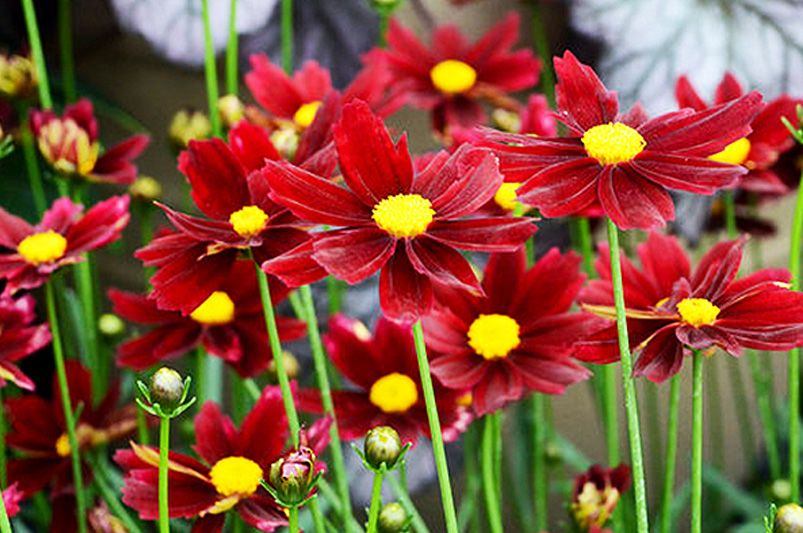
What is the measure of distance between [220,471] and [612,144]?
0.14 meters

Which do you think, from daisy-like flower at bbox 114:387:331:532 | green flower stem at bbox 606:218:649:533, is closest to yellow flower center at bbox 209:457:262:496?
daisy-like flower at bbox 114:387:331:532

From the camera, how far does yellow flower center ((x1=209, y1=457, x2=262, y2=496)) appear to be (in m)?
0.31

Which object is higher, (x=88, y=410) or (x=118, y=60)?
(x=118, y=60)

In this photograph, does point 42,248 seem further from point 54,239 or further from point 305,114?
point 305,114

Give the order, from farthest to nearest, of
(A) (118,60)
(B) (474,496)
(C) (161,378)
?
1. (A) (118,60)
2. (B) (474,496)
3. (C) (161,378)

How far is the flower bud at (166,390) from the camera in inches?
10.0

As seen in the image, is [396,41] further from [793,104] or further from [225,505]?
[225,505]

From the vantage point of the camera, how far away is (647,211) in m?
0.27

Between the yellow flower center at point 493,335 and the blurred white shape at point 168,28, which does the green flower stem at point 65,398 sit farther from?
the blurred white shape at point 168,28

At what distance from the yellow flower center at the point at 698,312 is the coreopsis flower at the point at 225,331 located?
0.43 ft

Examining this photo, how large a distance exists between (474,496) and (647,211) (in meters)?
0.24

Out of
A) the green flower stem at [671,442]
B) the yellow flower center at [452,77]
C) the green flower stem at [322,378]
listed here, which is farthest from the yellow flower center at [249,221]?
the yellow flower center at [452,77]

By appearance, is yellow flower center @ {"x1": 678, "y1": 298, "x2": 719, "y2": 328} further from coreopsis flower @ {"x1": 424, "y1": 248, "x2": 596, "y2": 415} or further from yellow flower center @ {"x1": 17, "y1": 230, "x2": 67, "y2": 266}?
yellow flower center @ {"x1": 17, "y1": 230, "x2": 67, "y2": 266}

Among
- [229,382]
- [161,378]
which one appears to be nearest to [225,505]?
[161,378]
